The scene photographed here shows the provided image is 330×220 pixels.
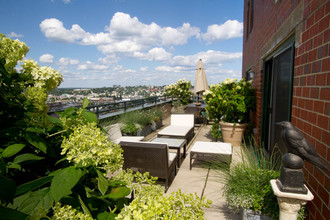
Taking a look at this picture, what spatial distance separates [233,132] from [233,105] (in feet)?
2.51

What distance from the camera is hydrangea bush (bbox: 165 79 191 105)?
13484 millimetres

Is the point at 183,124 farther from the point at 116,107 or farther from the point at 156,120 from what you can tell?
the point at 116,107

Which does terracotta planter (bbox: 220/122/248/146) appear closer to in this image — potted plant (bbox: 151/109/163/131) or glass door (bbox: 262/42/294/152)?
glass door (bbox: 262/42/294/152)

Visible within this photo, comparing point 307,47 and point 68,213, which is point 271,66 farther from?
point 68,213

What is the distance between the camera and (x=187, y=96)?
13703 millimetres

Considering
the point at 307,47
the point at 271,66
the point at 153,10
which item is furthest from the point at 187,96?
the point at 307,47

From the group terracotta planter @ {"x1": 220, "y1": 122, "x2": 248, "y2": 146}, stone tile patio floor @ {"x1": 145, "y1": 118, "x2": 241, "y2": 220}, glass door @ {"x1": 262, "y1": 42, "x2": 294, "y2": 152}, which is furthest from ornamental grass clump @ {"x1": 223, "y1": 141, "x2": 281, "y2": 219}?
terracotta planter @ {"x1": 220, "y1": 122, "x2": 248, "y2": 146}

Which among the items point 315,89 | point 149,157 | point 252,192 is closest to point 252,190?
point 252,192

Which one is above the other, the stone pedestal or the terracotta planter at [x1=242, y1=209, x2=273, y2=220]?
the stone pedestal

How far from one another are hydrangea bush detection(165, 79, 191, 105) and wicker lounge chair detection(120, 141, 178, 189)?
10.0 metres

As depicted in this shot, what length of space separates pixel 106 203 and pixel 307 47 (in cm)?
236

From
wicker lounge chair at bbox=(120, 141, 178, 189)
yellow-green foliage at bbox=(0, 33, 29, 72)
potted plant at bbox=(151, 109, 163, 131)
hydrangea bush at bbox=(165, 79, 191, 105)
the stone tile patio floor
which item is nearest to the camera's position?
yellow-green foliage at bbox=(0, 33, 29, 72)

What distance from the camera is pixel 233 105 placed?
608cm

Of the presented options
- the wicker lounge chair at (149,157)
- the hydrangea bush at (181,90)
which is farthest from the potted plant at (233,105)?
the hydrangea bush at (181,90)
